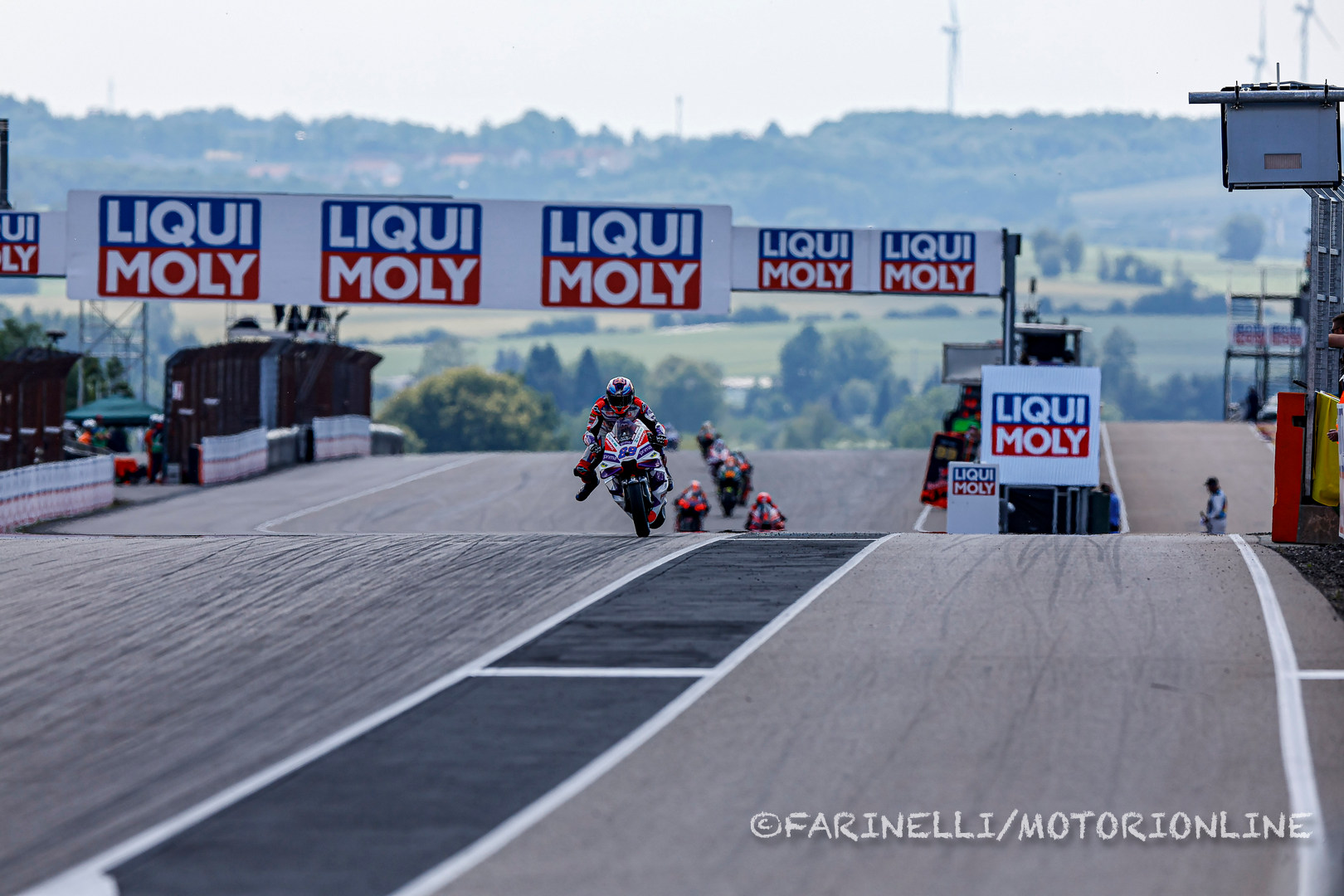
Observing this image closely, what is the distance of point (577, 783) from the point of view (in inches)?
303

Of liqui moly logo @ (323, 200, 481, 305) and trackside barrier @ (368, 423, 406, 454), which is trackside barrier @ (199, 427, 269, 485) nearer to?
liqui moly logo @ (323, 200, 481, 305)

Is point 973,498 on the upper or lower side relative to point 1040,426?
lower

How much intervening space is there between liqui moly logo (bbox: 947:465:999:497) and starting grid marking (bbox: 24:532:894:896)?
42.4ft

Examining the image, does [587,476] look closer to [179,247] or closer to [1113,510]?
[1113,510]

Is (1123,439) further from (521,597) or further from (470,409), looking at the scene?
(470,409)

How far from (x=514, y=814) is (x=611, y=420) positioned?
344 inches

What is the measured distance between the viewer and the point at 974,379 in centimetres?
4231

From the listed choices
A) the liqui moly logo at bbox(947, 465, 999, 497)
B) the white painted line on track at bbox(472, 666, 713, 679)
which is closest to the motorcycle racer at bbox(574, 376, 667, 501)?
the white painted line on track at bbox(472, 666, 713, 679)

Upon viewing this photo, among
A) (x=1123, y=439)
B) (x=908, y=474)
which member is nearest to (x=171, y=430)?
(x=908, y=474)

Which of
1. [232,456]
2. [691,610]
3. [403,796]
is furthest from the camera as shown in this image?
[232,456]

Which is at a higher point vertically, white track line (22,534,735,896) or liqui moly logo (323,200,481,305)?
liqui moly logo (323,200,481,305)

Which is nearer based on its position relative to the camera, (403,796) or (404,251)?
(403,796)

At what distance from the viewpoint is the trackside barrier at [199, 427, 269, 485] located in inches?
1549

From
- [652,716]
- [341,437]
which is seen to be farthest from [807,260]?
[652,716]
